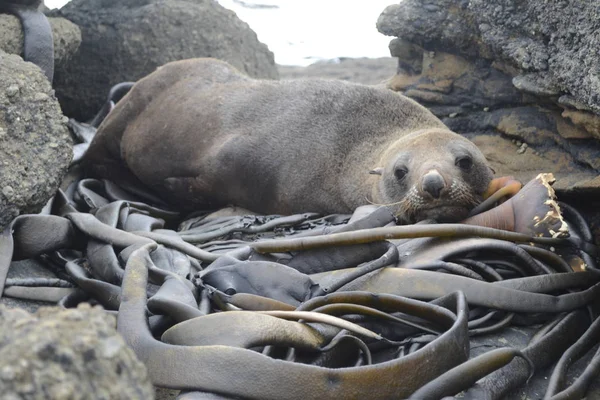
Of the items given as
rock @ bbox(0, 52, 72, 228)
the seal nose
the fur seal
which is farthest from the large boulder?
rock @ bbox(0, 52, 72, 228)

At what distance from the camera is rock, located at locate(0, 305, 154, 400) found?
4.54 ft

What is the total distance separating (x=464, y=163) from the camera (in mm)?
4527

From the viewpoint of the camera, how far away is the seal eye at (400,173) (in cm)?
459

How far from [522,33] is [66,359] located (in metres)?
3.83

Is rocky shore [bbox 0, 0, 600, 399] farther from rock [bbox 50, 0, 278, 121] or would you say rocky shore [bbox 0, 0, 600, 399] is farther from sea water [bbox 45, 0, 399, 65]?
sea water [bbox 45, 0, 399, 65]

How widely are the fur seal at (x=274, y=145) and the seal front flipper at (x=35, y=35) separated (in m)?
0.81

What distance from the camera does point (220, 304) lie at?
10.5 feet

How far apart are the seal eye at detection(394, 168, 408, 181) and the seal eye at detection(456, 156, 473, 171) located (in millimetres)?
276

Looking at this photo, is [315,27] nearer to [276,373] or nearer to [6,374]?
[276,373]

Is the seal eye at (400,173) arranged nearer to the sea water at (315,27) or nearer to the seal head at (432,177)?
the seal head at (432,177)

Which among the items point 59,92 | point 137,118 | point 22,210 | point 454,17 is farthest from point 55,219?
point 59,92

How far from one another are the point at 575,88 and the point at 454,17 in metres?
1.60

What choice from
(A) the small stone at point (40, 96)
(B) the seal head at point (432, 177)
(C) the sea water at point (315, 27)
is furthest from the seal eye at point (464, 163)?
(C) the sea water at point (315, 27)

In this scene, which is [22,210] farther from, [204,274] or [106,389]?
[106,389]
